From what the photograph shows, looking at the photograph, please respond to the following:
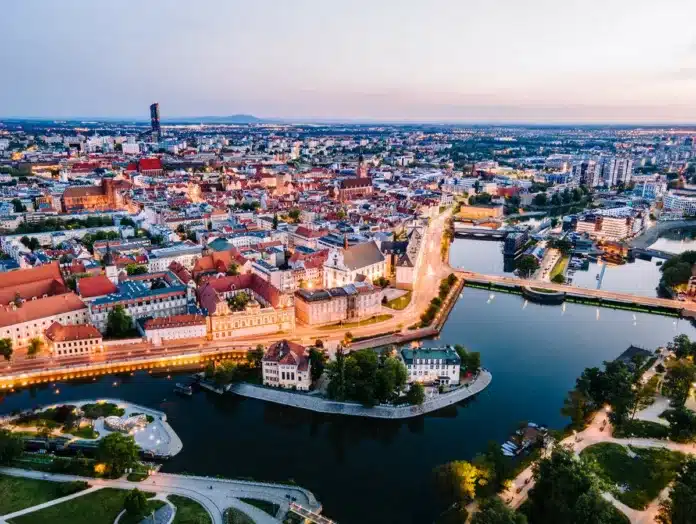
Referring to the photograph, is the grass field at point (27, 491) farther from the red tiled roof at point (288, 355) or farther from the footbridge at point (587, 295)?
the footbridge at point (587, 295)

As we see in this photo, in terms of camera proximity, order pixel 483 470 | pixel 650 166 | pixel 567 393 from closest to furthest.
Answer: pixel 483 470 < pixel 567 393 < pixel 650 166

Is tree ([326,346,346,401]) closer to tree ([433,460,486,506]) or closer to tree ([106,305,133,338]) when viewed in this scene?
tree ([433,460,486,506])

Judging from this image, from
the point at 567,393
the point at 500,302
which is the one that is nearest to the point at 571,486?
the point at 567,393

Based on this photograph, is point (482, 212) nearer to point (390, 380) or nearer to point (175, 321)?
point (175, 321)

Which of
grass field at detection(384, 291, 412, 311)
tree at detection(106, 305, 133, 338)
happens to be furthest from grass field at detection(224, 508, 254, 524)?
grass field at detection(384, 291, 412, 311)

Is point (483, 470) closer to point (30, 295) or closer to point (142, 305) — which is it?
point (142, 305)
